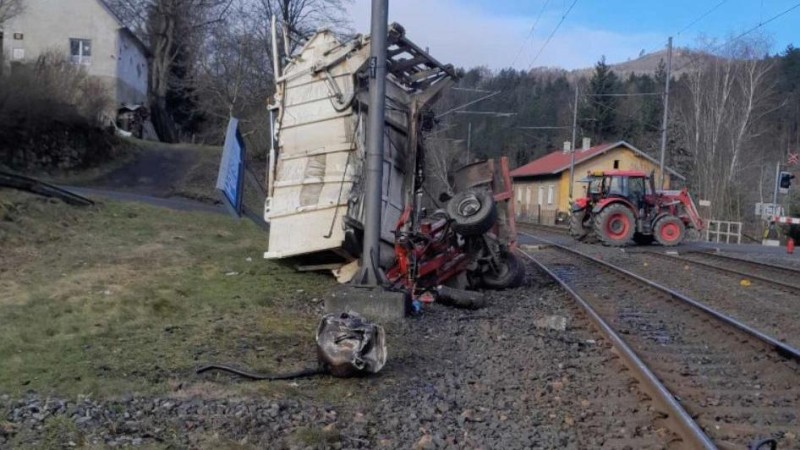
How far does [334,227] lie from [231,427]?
21.9ft

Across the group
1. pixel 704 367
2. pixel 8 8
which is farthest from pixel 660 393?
pixel 8 8

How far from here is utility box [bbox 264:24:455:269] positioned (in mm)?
12242

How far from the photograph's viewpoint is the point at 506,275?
45.3ft

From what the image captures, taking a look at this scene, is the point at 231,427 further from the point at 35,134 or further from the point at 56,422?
the point at 35,134

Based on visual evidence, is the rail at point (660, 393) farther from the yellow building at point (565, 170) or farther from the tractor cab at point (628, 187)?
the yellow building at point (565, 170)

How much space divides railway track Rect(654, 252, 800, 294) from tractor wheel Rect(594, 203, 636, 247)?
2193 mm

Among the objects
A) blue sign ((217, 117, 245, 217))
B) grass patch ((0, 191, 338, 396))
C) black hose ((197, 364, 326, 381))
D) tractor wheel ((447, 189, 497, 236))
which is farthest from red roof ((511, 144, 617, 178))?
black hose ((197, 364, 326, 381))

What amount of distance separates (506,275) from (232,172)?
16.0 ft

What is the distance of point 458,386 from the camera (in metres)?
6.98

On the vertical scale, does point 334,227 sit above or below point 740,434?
above

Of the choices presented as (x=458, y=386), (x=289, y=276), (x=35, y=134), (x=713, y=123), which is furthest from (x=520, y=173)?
(x=458, y=386)

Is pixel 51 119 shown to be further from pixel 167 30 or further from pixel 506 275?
pixel 167 30

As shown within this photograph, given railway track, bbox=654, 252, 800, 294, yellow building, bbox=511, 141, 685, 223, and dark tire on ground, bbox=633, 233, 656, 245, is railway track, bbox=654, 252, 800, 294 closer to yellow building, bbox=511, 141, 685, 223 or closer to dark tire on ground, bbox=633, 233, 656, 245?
dark tire on ground, bbox=633, 233, 656, 245

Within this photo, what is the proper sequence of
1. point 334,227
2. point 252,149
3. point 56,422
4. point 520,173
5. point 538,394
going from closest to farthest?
point 56,422
point 538,394
point 334,227
point 252,149
point 520,173
